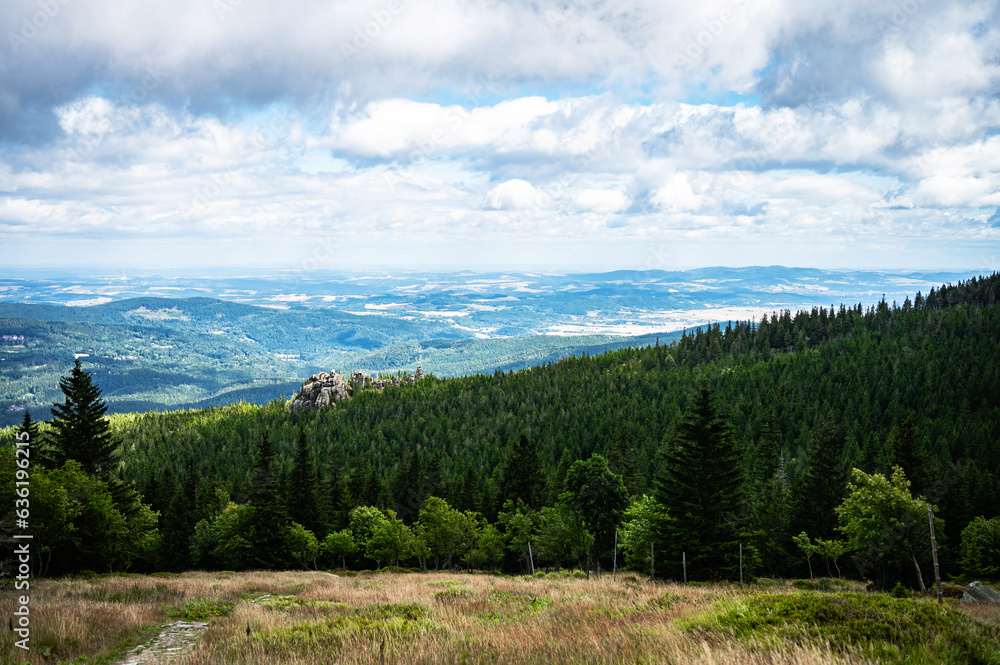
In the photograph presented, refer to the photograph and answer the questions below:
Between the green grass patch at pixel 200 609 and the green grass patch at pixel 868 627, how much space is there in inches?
547

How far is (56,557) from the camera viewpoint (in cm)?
3894

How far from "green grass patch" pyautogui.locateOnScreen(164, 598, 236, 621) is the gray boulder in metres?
29.7

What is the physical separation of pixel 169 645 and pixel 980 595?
107 ft

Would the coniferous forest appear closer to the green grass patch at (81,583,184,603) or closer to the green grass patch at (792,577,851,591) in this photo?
the green grass patch at (792,577,851,591)

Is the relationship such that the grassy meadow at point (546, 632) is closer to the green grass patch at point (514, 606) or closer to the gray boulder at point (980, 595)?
the green grass patch at point (514, 606)

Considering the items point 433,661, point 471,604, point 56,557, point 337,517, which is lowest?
point 337,517

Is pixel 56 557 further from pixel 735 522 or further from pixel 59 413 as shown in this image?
pixel 735 522

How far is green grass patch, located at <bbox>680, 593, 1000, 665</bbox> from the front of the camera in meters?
9.66

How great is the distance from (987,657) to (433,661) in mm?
9577

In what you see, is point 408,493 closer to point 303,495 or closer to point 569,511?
point 303,495

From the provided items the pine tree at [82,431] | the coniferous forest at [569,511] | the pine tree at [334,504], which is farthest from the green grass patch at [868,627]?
the pine tree at [334,504]

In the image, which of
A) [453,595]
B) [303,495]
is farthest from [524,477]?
[453,595]

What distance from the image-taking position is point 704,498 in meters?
39.3

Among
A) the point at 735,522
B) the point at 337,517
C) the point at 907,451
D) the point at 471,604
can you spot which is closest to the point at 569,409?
the point at 337,517
